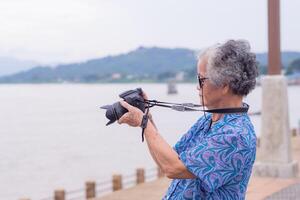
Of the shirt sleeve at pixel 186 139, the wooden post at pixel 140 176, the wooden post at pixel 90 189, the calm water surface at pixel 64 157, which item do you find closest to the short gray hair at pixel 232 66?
the shirt sleeve at pixel 186 139

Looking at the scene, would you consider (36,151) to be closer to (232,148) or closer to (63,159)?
(63,159)

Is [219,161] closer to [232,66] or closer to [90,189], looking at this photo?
[232,66]

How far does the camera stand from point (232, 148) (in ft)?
9.07

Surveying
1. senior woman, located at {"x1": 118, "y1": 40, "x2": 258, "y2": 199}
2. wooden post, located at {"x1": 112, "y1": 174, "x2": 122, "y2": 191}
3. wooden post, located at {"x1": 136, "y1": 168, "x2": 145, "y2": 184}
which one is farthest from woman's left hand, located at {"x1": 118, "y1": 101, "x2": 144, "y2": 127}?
wooden post, located at {"x1": 136, "y1": 168, "x2": 145, "y2": 184}

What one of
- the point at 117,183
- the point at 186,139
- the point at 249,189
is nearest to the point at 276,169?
the point at 249,189

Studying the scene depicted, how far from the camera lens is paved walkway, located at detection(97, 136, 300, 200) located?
932 cm

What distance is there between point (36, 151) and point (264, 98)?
37.8m

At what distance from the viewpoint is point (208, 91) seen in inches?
113

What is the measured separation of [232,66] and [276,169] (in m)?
7.81

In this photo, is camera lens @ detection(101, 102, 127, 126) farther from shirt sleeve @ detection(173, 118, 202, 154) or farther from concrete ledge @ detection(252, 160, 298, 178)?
concrete ledge @ detection(252, 160, 298, 178)

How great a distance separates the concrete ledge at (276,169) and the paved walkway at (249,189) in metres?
0.12

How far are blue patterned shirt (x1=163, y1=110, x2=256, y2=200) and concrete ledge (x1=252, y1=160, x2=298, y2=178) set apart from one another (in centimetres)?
760

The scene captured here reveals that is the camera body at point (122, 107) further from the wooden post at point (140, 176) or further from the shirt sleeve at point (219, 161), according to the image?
the wooden post at point (140, 176)

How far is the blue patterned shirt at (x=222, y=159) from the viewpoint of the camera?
2.77 meters
